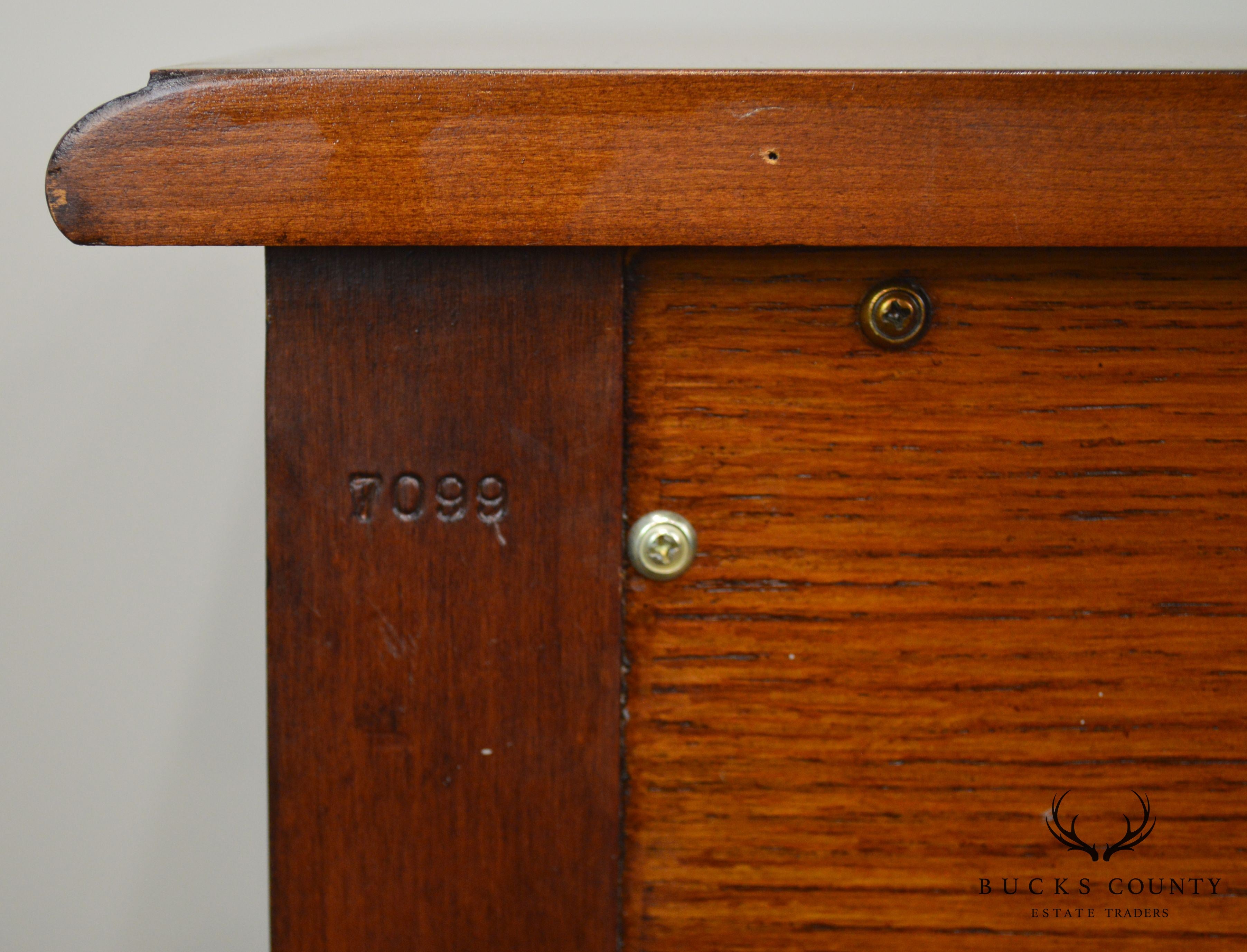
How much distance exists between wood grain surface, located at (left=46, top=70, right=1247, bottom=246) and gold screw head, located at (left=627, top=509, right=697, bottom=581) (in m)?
0.09

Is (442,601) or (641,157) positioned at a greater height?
(641,157)

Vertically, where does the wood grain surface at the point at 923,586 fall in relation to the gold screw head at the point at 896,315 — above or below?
below

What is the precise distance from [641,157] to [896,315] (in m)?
0.10

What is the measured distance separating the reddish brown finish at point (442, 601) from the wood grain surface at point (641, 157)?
26 millimetres

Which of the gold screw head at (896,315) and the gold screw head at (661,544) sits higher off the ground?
the gold screw head at (896,315)

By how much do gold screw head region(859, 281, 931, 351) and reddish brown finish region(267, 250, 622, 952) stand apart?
8cm

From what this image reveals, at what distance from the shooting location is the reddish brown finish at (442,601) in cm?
31

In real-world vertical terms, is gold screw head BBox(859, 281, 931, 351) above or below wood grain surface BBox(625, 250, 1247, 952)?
above

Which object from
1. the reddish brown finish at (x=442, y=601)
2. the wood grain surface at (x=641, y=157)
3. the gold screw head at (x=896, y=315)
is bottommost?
the reddish brown finish at (x=442, y=601)

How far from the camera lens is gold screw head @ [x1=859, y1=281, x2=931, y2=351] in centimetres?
32

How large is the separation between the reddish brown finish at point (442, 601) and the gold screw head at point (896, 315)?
0.27 ft

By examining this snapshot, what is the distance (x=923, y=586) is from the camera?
33cm

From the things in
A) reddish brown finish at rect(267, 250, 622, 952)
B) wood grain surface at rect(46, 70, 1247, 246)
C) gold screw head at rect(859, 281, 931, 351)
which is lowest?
→ reddish brown finish at rect(267, 250, 622, 952)

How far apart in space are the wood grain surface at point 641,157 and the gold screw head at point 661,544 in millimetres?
87
